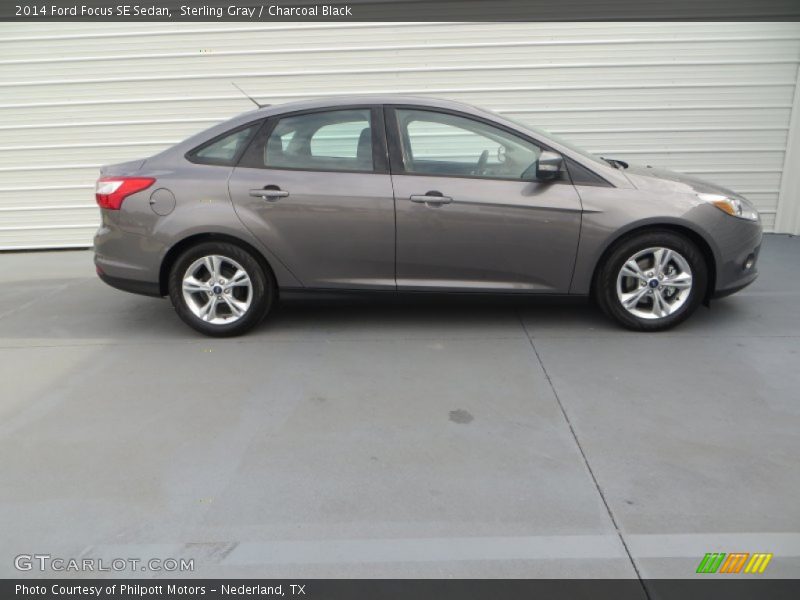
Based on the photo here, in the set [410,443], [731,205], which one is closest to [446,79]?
[731,205]

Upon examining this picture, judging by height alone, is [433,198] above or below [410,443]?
above

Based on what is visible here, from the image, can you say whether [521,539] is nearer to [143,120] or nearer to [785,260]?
[785,260]

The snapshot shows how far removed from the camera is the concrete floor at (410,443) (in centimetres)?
265

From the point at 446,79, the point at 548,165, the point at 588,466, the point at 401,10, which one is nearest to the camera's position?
the point at 588,466

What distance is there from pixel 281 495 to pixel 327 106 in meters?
2.81

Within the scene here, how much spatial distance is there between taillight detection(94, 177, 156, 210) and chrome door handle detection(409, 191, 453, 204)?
1.79 metres

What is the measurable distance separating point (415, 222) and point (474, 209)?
0.40 m

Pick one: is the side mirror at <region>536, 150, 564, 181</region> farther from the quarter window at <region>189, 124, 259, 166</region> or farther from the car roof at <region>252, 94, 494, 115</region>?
the quarter window at <region>189, 124, 259, 166</region>

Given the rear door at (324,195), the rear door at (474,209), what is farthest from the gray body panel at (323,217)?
the rear door at (474,209)

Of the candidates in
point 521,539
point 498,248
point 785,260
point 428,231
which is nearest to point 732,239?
point 498,248

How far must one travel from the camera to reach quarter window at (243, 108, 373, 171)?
4.71m

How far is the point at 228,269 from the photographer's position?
4836 mm

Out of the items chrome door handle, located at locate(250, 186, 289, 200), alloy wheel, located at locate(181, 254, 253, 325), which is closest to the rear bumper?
alloy wheel, located at locate(181, 254, 253, 325)

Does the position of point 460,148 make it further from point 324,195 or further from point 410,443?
point 410,443
